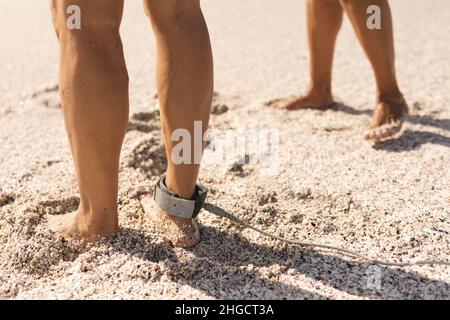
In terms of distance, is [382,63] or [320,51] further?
[320,51]

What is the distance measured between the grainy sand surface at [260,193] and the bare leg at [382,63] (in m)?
0.08

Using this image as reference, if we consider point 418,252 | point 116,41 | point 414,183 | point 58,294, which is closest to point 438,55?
point 414,183

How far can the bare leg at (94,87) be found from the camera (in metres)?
1.69

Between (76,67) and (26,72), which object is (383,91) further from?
(26,72)

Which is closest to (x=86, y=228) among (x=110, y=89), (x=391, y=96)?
(x=110, y=89)

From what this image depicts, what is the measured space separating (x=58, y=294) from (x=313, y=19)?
6.06ft

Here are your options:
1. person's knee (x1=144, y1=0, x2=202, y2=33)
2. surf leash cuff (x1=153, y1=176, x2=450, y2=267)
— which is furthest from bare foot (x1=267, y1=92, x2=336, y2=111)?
person's knee (x1=144, y1=0, x2=202, y2=33)

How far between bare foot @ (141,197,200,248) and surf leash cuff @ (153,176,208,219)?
0.09 ft

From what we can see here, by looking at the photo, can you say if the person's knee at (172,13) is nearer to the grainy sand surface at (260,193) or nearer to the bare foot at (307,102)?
the grainy sand surface at (260,193)

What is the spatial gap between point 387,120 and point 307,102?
468 millimetres

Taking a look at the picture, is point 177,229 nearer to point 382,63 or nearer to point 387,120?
point 387,120

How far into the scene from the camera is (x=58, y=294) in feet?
5.69

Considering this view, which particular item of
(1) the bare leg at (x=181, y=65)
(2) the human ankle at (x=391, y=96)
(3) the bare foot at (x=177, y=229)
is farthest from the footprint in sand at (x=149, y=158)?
(2) the human ankle at (x=391, y=96)

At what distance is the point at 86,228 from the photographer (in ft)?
6.27
